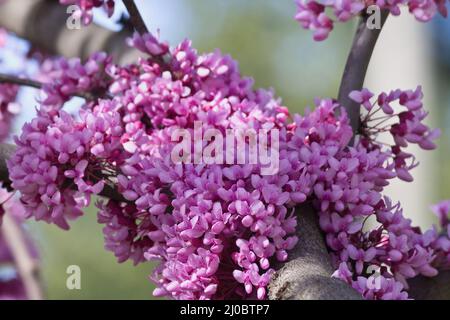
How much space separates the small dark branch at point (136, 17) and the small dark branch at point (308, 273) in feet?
1.90

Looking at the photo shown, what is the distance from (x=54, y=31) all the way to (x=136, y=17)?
73 centimetres

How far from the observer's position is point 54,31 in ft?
7.61

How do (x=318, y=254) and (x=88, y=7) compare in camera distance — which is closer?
(x=318, y=254)

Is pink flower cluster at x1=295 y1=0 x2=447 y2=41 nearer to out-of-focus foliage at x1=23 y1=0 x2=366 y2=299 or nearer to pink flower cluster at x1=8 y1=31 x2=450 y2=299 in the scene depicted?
pink flower cluster at x1=8 y1=31 x2=450 y2=299

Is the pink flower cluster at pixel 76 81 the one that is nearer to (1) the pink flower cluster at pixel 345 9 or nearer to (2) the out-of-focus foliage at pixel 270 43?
(1) the pink flower cluster at pixel 345 9

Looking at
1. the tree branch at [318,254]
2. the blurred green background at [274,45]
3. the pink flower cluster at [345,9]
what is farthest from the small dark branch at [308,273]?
the blurred green background at [274,45]

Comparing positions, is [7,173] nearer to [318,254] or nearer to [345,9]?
[318,254]

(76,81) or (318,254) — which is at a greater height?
(76,81)

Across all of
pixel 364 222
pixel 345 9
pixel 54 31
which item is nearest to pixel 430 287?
pixel 364 222

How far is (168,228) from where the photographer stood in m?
1.35
